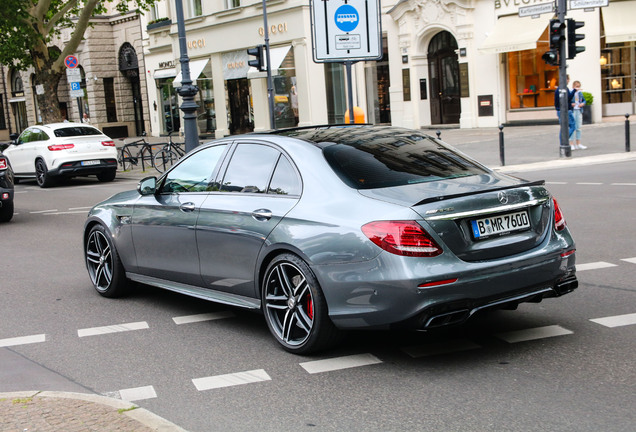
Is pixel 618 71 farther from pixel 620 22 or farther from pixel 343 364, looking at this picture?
pixel 343 364

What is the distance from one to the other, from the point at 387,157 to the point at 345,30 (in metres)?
9.47

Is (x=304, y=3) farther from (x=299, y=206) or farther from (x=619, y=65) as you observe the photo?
(x=299, y=206)

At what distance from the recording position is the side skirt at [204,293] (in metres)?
5.89

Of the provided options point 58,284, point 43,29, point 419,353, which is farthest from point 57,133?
point 419,353

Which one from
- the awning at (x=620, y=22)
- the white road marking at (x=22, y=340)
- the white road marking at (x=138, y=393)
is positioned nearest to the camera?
the white road marking at (x=138, y=393)

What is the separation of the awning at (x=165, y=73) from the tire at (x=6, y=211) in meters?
29.2

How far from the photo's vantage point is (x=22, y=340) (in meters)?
6.27

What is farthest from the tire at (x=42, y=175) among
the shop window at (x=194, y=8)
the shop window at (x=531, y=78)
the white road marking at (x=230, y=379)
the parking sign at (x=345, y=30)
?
the shop window at (x=194, y=8)

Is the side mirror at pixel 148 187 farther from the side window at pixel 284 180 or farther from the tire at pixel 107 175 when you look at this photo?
the tire at pixel 107 175

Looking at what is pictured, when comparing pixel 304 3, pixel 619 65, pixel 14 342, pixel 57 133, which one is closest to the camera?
pixel 14 342

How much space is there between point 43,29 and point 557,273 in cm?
2792

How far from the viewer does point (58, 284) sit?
332 inches

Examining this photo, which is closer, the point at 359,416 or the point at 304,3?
the point at 359,416

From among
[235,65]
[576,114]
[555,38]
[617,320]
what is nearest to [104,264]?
[617,320]
